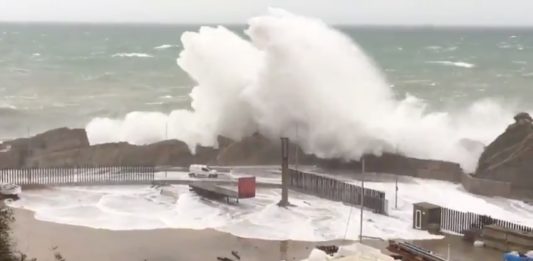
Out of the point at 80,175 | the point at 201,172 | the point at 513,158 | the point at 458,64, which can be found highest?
the point at 458,64

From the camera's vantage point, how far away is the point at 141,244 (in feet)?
61.9

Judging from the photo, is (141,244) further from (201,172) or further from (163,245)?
(201,172)

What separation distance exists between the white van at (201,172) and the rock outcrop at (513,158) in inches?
357

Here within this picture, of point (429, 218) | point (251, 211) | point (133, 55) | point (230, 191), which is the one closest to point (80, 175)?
point (230, 191)

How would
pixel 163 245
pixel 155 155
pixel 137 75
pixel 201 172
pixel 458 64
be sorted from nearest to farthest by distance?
pixel 163 245, pixel 201 172, pixel 155 155, pixel 137 75, pixel 458 64

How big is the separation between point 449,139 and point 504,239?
1529cm

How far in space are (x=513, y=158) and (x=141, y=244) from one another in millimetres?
13532

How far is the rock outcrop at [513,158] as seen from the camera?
26.2 metres

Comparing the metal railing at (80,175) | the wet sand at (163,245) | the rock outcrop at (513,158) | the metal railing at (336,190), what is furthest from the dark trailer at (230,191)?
the rock outcrop at (513,158)

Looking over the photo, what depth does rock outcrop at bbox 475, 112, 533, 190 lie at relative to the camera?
1032 inches

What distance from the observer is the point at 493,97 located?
208 feet

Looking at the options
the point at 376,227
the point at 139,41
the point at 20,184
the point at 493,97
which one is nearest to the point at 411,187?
the point at 376,227

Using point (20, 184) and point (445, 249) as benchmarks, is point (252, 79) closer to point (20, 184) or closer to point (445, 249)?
point (20, 184)

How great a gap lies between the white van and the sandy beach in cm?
766
